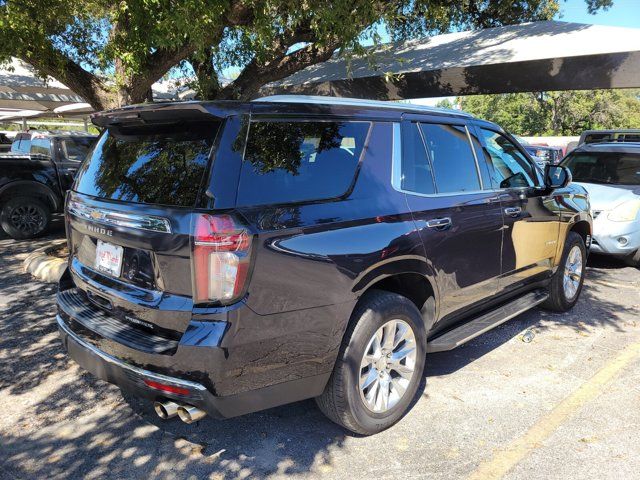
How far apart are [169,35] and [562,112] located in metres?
43.6

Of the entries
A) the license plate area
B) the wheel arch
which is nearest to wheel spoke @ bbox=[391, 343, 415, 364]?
the wheel arch

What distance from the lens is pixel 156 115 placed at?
9.00ft

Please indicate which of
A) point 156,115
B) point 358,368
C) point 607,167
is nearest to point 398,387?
point 358,368

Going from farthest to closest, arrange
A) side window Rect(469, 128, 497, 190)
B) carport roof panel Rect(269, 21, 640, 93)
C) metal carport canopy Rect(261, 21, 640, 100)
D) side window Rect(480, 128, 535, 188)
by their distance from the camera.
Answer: carport roof panel Rect(269, 21, 640, 93), metal carport canopy Rect(261, 21, 640, 100), side window Rect(480, 128, 535, 188), side window Rect(469, 128, 497, 190)

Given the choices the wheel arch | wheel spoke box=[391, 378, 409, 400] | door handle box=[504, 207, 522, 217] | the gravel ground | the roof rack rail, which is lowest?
the gravel ground

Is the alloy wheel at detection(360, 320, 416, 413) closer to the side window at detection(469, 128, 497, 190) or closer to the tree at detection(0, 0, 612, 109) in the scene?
the side window at detection(469, 128, 497, 190)

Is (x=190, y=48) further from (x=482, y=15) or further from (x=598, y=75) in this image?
(x=482, y=15)

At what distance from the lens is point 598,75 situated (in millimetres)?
9641

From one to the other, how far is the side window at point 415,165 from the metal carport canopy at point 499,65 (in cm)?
481

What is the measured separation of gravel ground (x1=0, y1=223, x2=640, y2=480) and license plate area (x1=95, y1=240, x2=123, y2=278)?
1.05m

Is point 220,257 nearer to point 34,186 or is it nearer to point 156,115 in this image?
point 156,115

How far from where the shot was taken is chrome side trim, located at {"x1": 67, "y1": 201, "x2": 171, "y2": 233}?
2.48 metres

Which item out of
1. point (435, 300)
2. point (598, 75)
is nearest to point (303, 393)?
point (435, 300)

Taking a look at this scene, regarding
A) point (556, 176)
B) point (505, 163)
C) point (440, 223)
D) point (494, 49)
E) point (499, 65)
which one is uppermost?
point (494, 49)
